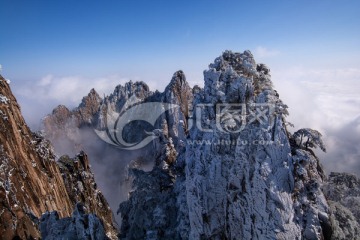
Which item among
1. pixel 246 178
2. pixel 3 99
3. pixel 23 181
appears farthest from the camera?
pixel 3 99

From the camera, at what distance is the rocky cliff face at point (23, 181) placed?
2581 cm

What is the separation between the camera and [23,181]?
97.8ft

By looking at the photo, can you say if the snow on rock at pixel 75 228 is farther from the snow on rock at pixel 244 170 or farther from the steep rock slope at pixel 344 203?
the steep rock slope at pixel 344 203

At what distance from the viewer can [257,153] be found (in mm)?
17500

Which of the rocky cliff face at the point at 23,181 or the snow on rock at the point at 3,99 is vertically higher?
the snow on rock at the point at 3,99

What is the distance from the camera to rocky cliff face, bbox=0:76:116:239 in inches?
1016

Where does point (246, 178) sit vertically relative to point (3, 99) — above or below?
below

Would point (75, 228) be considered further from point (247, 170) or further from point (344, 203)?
point (344, 203)

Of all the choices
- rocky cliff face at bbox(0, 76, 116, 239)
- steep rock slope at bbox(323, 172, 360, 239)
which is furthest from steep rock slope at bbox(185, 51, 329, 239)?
rocky cliff face at bbox(0, 76, 116, 239)

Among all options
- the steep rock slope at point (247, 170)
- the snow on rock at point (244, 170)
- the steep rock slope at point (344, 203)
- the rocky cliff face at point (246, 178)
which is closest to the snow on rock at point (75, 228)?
the rocky cliff face at point (246, 178)

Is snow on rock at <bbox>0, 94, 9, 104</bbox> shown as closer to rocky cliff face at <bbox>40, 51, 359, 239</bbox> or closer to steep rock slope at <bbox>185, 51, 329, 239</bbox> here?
rocky cliff face at <bbox>40, 51, 359, 239</bbox>

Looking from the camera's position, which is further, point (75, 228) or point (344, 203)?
point (75, 228)

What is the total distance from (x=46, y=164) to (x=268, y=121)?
3098 centimetres

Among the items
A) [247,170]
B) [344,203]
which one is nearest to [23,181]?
[247,170]
